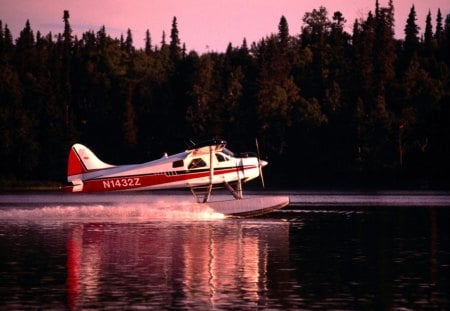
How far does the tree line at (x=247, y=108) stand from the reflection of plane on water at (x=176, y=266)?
252 ft

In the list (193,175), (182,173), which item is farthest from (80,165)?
(193,175)

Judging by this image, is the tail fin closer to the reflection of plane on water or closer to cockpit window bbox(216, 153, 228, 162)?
cockpit window bbox(216, 153, 228, 162)

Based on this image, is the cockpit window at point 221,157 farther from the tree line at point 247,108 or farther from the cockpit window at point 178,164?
the tree line at point 247,108

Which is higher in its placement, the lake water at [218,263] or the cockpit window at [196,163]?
the cockpit window at [196,163]

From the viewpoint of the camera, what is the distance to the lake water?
18.5m

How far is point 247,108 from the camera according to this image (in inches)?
5468

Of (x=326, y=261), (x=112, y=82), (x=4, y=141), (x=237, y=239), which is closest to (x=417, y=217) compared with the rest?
(x=237, y=239)

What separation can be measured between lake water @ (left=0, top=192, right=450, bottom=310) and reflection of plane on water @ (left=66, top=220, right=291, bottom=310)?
0.03 meters

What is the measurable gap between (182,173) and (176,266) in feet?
56.0

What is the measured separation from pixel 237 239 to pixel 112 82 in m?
125

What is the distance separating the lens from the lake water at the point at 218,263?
18.5m

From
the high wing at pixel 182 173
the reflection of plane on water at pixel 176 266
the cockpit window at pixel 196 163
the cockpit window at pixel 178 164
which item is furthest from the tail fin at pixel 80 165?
the reflection of plane on water at pixel 176 266

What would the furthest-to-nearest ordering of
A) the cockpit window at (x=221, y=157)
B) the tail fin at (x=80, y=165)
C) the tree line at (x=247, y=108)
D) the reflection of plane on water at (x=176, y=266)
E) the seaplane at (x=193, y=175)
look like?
1. the tree line at (x=247, y=108)
2. the tail fin at (x=80, y=165)
3. the cockpit window at (x=221, y=157)
4. the seaplane at (x=193, y=175)
5. the reflection of plane on water at (x=176, y=266)

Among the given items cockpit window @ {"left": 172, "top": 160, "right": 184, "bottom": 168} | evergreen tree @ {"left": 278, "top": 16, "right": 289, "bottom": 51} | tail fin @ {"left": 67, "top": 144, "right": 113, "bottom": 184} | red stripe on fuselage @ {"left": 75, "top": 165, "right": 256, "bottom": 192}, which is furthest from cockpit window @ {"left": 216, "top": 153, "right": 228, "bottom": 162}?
evergreen tree @ {"left": 278, "top": 16, "right": 289, "bottom": 51}
